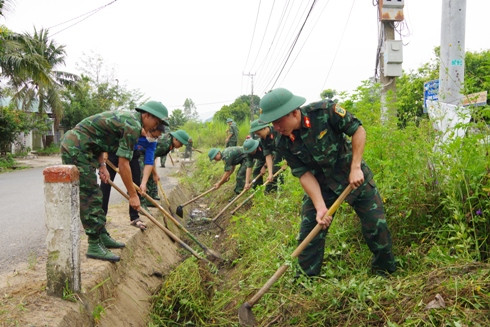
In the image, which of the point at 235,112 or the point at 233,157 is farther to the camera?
the point at 235,112

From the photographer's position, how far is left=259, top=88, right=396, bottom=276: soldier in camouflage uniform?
2.99 metres

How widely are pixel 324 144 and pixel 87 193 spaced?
90.9 inches

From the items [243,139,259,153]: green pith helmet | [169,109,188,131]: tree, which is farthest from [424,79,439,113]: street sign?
[169,109,188,131]: tree

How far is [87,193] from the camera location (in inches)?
146

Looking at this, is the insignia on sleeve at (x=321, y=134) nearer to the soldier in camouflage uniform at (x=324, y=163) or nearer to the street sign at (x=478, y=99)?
the soldier in camouflage uniform at (x=324, y=163)

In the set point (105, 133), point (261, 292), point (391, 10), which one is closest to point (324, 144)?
point (261, 292)

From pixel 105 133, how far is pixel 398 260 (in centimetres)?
301

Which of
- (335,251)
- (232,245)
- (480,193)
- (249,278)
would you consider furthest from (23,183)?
(480,193)

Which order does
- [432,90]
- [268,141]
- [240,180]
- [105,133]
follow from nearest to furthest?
[105,133], [432,90], [268,141], [240,180]

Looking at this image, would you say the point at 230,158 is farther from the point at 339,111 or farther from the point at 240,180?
the point at 339,111

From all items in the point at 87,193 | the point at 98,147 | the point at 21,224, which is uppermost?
the point at 98,147

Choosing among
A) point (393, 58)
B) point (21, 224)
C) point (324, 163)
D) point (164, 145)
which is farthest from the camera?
point (164, 145)

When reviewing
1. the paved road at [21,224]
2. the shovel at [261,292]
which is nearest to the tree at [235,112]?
the paved road at [21,224]

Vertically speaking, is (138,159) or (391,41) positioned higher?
(391,41)
